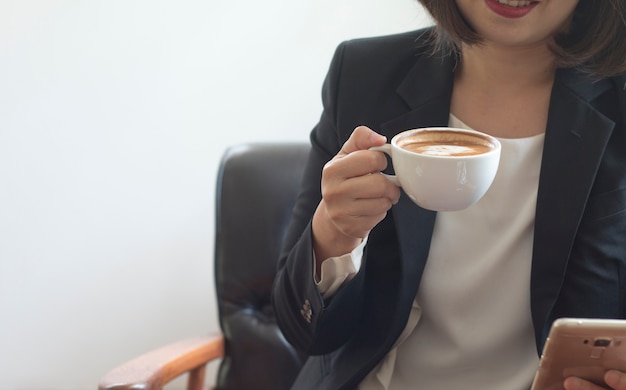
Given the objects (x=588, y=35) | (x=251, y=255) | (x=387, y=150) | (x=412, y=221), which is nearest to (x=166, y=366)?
(x=251, y=255)

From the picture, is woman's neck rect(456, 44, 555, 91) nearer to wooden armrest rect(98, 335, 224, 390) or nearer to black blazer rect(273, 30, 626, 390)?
black blazer rect(273, 30, 626, 390)

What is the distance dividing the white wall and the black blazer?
0.57 m

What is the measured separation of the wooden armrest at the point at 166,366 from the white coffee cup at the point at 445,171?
1.94ft

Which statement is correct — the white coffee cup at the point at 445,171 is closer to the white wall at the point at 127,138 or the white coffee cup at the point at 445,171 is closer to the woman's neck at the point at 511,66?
the woman's neck at the point at 511,66

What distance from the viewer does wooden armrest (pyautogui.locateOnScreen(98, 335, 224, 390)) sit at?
1.16m

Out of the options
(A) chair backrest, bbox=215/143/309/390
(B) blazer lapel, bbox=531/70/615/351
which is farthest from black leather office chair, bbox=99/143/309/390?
(B) blazer lapel, bbox=531/70/615/351

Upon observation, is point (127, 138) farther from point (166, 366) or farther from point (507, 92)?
point (507, 92)

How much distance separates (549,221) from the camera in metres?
1.01

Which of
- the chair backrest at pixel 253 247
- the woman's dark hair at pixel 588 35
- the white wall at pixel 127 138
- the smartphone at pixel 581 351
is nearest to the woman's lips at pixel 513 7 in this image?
the woman's dark hair at pixel 588 35

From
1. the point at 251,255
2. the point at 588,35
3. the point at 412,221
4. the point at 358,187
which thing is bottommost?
the point at 251,255

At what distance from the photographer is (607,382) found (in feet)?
2.83

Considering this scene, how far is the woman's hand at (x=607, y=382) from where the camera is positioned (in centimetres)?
85

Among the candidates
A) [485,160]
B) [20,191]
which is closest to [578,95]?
[485,160]

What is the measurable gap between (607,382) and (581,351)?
8 centimetres
